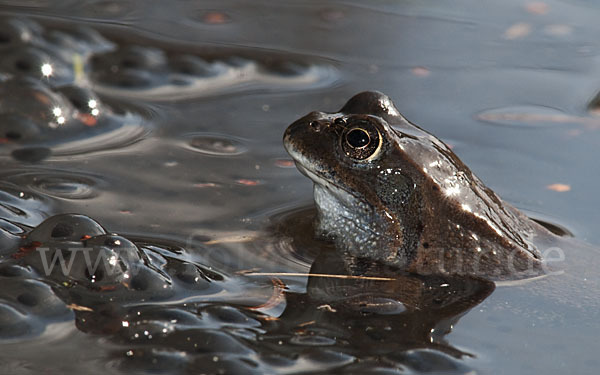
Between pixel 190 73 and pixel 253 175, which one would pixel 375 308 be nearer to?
pixel 253 175

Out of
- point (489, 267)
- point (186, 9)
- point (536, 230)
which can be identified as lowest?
point (489, 267)

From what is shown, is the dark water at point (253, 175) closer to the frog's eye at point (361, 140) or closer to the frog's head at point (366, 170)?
the frog's head at point (366, 170)

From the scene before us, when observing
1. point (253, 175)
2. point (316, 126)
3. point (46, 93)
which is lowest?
point (316, 126)

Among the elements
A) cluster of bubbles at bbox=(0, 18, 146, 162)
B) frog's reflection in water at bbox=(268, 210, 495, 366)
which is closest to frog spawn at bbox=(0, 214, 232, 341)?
frog's reflection in water at bbox=(268, 210, 495, 366)

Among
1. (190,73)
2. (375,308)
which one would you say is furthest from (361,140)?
(190,73)

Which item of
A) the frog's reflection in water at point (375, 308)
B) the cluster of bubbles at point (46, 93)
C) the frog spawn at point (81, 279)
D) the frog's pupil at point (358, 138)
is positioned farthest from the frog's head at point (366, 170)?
the cluster of bubbles at point (46, 93)

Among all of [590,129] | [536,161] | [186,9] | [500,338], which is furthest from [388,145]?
[186,9]

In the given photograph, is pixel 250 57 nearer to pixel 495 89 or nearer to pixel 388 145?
pixel 495 89
